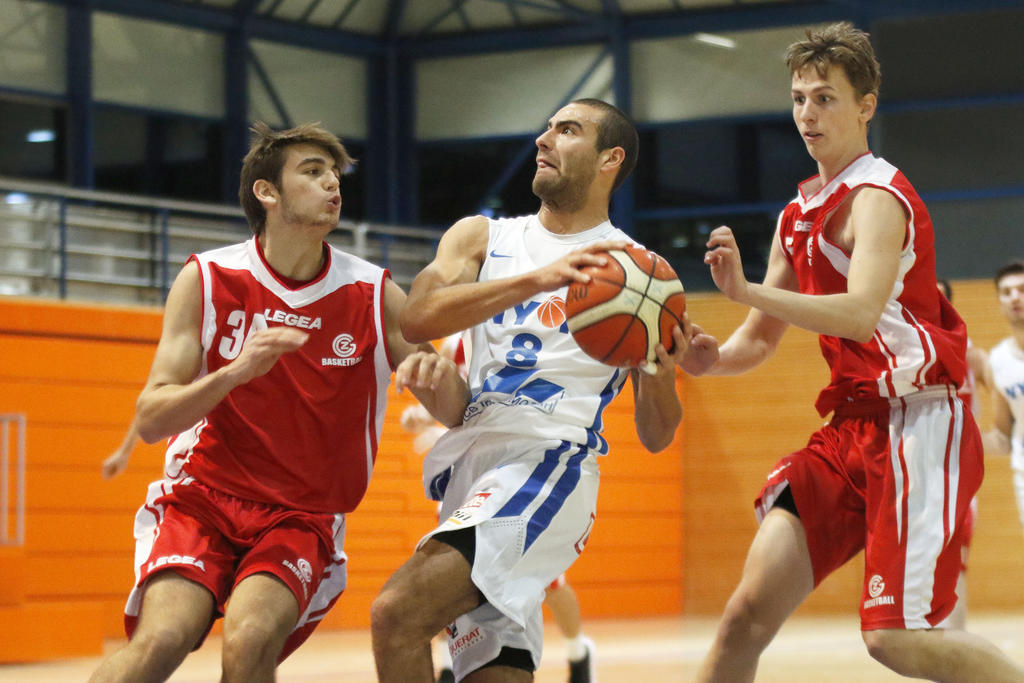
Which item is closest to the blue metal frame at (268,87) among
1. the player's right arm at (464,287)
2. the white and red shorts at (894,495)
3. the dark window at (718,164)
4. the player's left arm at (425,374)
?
the dark window at (718,164)

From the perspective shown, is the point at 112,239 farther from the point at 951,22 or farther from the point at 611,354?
the point at 611,354

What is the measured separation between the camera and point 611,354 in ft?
11.0

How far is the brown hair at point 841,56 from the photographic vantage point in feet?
12.1

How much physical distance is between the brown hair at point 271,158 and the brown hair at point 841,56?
55.1 inches

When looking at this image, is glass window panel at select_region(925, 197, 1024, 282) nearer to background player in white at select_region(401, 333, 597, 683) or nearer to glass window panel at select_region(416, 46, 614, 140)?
glass window panel at select_region(416, 46, 614, 140)

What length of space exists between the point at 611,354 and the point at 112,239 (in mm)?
11070

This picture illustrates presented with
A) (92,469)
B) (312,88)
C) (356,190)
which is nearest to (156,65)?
(312,88)

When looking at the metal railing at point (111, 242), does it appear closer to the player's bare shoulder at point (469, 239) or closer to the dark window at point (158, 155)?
the dark window at point (158, 155)

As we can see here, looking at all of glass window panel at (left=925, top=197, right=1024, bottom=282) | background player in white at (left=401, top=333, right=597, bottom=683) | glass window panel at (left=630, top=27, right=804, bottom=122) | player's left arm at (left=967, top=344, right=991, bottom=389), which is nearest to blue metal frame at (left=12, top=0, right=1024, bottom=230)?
glass window panel at (left=630, top=27, right=804, bottom=122)

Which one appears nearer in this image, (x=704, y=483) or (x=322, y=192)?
(x=322, y=192)

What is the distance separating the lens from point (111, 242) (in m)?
13.4

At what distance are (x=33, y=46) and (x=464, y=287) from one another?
12666 mm

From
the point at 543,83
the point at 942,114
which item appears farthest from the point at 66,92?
the point at 942,114

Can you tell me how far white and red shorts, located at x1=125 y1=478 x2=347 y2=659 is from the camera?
3.51m
